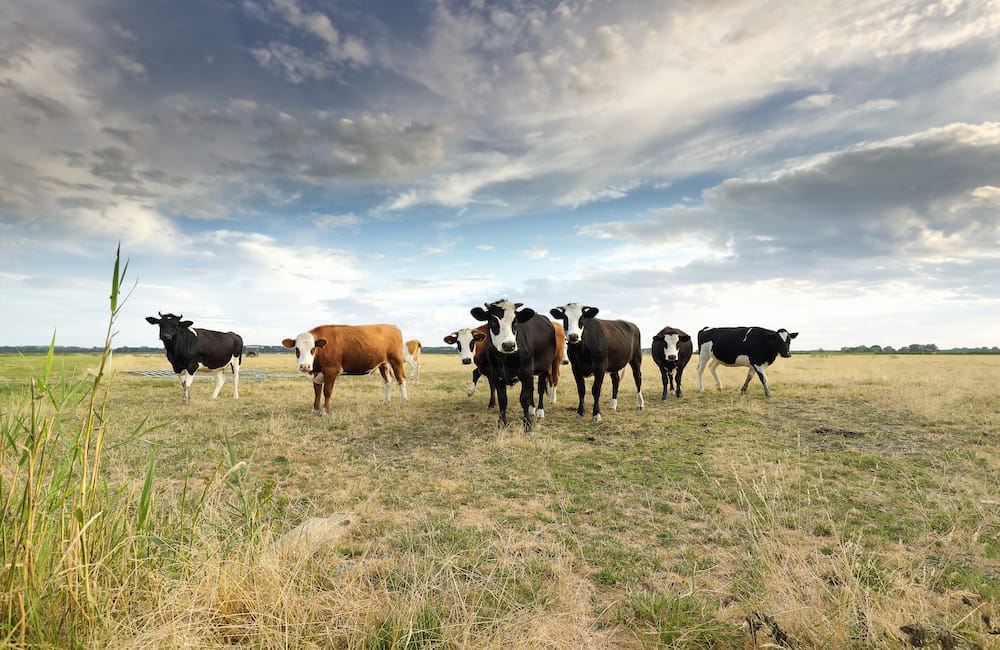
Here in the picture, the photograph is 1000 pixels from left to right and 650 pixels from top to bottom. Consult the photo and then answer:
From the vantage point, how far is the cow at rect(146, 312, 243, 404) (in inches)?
524

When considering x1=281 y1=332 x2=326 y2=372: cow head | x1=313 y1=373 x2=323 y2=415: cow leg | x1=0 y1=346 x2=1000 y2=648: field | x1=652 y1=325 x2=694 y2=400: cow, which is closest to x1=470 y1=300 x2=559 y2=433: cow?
x1=0 y1=346 x2=1000 y2=648: field

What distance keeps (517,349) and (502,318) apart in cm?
68

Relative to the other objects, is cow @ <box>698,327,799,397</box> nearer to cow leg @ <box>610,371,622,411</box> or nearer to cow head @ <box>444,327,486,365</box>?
cow leg @ <box>610,371,622,411</box>

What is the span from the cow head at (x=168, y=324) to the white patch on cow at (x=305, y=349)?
186 inches

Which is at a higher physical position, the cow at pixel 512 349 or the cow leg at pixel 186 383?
the cow at pixel 512 349

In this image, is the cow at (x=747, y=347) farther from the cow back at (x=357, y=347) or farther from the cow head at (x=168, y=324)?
the cow head at (x=168, y=324)

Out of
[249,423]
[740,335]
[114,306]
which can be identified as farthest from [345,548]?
Result: [740,335]

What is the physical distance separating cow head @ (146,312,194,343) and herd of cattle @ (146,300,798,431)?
0.02 m

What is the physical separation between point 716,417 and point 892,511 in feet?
19.9

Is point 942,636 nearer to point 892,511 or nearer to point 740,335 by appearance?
point 892,511

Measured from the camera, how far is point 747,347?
48.5ft

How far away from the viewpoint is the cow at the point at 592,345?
34.5ft

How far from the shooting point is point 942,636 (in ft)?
7.64

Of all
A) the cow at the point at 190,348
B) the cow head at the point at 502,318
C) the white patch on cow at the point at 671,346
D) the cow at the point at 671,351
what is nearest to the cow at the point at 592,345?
the cow head at the point at 502,318
